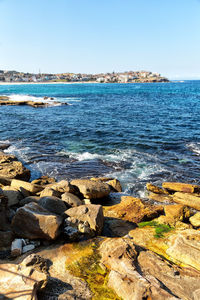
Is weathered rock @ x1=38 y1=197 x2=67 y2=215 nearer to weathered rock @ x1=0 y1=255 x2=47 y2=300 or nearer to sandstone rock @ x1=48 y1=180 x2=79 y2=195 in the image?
sandstone rock @ x1=48 y1=180 x2=79 y2=195

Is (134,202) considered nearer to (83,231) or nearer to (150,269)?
(83,231)

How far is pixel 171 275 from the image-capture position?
6000mm

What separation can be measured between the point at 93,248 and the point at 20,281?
2846mm

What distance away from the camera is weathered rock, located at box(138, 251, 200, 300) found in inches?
217

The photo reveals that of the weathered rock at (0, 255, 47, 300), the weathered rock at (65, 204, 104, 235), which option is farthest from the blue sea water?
the weathered rock at (0, 255, 47, 300)

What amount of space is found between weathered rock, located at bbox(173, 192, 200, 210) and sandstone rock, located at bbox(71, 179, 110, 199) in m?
4.27

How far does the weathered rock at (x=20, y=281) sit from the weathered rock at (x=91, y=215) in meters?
3.03

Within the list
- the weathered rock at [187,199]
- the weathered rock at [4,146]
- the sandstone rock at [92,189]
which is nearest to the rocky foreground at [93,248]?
the sandstone rock at [92,189]

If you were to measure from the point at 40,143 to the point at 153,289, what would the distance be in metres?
20.9

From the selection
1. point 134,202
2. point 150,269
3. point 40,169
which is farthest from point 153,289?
point 40,169

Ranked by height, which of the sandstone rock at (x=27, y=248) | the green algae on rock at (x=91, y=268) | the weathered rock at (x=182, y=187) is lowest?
the weathered rock at (x=182, y=187)

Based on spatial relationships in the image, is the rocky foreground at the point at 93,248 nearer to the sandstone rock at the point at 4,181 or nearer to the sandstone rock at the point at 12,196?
the sandstone rock at the point at 12,196

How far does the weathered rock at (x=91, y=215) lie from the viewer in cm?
824

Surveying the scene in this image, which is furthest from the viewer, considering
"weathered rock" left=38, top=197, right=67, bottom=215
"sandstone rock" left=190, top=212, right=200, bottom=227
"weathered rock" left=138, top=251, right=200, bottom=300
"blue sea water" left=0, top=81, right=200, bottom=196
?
"blue sea water" left=0, top=81, right=200, bottom=196
